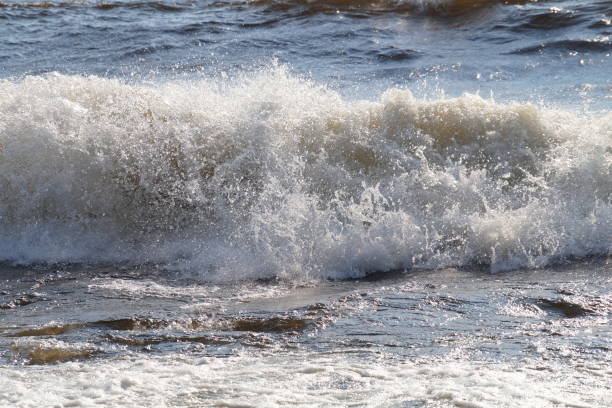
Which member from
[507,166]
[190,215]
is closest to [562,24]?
[507,166]

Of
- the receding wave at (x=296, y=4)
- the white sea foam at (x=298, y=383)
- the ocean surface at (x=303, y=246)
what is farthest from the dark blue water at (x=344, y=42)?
the white sea foam at (x=298, y=383)

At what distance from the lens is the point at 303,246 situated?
523cm

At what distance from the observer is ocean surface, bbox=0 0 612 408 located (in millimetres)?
3223

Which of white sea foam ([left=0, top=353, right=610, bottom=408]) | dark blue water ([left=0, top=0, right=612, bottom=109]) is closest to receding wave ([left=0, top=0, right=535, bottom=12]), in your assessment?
dark blue water ([left=0, top=0, right=612, bottom=109])

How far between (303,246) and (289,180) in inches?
35.6

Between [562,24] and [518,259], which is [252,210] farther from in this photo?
[562,24]

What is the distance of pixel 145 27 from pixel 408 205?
27.6ft

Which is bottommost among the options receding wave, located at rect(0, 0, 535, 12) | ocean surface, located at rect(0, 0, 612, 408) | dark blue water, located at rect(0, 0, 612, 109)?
ocean surface, located at rect(0, 0, 612, 408)

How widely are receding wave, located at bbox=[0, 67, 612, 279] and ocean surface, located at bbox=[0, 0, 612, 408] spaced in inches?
0.7

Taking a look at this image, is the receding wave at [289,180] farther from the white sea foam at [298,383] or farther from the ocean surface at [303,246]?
the white sea foam at [298,383]

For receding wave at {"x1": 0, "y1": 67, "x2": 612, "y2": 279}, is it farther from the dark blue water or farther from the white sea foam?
the dark blue water

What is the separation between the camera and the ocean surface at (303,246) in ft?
10.6

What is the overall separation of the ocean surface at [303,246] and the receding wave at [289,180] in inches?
0.7

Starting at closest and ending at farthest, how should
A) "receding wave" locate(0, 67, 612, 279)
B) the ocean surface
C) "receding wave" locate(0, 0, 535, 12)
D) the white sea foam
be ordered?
the white sea foam
the ocean surface
"receding wave" locate(0, 67, 612, 279)
"receding wave" locate(0, 0, 535, 12)
